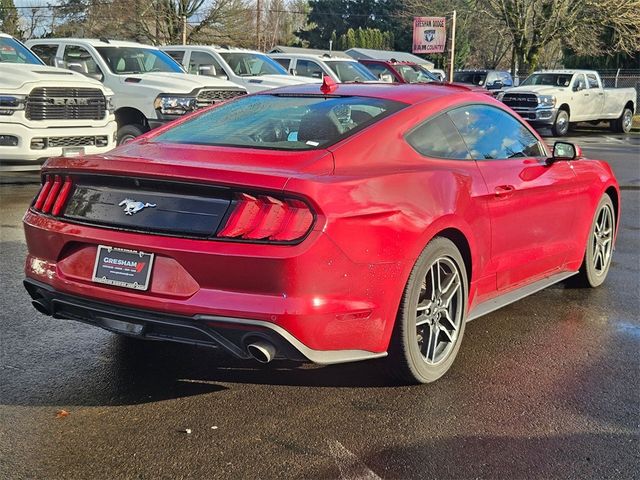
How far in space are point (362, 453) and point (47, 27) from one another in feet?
154

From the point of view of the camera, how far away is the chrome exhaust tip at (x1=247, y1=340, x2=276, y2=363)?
129 inches

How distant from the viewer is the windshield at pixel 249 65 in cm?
1611

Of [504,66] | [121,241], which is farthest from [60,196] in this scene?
[504,66]

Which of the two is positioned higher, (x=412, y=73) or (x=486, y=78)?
(x=486, y=78)

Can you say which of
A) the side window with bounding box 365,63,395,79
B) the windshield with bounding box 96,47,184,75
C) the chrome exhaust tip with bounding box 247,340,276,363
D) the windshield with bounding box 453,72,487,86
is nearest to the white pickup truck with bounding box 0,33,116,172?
the windshield with bounding box 96,47,184,75

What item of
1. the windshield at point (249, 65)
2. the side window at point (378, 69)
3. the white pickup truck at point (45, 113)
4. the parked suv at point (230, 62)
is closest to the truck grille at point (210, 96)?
the white pickup truck at point (45, 113)

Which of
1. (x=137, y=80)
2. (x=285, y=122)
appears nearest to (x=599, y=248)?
(x=285, y=122)

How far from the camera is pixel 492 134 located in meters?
4.82

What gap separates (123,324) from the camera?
3.52 m

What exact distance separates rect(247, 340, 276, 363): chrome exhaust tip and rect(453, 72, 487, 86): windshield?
28.7 metres

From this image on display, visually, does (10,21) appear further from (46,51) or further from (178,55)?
(46,51)

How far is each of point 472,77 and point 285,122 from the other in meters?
28.2

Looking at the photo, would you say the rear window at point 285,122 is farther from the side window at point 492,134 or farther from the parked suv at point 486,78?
the parked suv at point 486,78

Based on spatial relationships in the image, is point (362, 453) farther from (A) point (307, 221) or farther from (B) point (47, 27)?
(B) point (47, 27)
